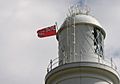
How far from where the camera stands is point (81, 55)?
76.1 ft

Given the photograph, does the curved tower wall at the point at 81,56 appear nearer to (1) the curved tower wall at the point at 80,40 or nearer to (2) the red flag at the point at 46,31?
(1) the curved tower wall at the point at 80,40

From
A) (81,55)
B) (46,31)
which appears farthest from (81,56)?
(46,31)

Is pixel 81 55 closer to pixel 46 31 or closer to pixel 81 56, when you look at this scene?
pixel 81 56

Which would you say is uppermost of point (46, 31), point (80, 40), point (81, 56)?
point (46, 31)

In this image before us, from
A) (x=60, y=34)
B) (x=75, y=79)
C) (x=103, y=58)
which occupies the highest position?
(x=60, y=34)

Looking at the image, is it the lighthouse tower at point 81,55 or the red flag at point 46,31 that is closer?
the lighthouse tower at point 81,55

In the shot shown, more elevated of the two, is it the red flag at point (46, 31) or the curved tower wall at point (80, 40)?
the red flag at point (46, 31)

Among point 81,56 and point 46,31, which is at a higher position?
point 46,31

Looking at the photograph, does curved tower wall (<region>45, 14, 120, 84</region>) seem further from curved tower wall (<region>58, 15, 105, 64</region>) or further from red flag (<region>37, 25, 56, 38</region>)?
red flag (<region>37, 25, 56, 38</region>)

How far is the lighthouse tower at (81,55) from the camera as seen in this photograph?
22359mm

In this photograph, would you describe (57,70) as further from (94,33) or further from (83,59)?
(94,33)

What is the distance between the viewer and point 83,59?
2306cm

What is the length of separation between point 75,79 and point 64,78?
61 centimetres

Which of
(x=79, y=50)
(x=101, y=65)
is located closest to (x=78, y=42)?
(x=79, y=50)
